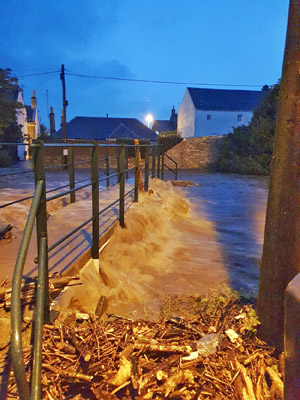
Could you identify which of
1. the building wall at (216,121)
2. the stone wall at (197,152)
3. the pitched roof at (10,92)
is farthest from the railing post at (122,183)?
the building wall at (216,121)

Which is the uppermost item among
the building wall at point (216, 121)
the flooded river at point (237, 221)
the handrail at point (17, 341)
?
the building wall at point (216, 121)

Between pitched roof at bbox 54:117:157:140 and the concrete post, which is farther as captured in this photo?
pitched roof at bbox 54:117:157:140

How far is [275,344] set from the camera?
7.30 feet

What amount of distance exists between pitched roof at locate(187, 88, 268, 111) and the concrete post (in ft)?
114

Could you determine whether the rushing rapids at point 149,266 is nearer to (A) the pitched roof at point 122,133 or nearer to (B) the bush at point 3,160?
(B) the bush at point 3,160

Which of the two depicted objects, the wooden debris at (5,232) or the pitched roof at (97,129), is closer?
the wooden debris at (5,232)

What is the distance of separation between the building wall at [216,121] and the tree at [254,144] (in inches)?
578

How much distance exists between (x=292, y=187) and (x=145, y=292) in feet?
6.97

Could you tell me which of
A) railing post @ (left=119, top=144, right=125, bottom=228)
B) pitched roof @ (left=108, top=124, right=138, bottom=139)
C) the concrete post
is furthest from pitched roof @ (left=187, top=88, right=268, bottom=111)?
the concrete post

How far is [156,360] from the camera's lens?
1.95 metres

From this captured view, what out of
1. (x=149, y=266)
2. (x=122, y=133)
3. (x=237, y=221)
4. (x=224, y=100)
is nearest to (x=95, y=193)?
(x=149, y=266)

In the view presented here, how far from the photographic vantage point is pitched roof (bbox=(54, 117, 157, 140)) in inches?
1385

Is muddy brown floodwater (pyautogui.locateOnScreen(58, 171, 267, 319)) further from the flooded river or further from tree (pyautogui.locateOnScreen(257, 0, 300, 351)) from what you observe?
tree (pyautogui.locateOnScreen(257, 0, 300, 351))

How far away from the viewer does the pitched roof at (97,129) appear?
3519 centimetres
